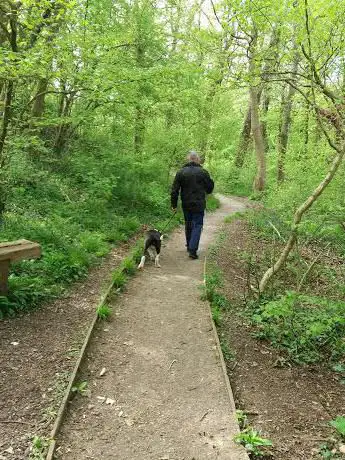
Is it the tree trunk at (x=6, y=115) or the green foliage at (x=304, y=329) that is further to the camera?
the tree trunk at (x=6, y=115)

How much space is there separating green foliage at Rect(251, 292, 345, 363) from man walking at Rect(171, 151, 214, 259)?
3.10 metres

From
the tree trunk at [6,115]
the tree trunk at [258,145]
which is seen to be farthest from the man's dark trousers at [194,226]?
the tree trunk at [258,145]

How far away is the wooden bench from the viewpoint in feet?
18.3

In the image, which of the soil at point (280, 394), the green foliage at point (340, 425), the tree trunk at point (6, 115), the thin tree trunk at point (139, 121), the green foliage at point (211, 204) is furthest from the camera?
the green foliage at point (211, 204)

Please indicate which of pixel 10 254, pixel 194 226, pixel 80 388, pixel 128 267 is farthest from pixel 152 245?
pixel 80 388

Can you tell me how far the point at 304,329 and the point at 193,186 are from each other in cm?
415

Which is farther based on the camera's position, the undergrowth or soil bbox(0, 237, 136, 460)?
the undergrowth

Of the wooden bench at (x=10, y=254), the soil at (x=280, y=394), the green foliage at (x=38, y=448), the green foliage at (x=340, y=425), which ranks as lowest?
the soil at (x=280, y=394)

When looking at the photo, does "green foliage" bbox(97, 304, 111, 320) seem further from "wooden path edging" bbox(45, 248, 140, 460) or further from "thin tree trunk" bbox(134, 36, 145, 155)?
"thin tree trunk" bbox(134, 36, 145, 155)

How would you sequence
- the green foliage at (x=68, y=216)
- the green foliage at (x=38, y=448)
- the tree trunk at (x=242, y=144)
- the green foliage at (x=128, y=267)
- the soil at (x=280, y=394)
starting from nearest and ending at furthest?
the green foliage at (x=38, y=448), the soil at (x=280, y=394), the green foliage at (x=68, y=216), the green foliage at (x=128, y=267), the tree trunk at (x=242, y=144)

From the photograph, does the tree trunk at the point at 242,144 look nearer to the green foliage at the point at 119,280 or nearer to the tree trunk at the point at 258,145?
the tree trunk at the point at 258,145

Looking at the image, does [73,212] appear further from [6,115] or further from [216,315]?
[216,315]

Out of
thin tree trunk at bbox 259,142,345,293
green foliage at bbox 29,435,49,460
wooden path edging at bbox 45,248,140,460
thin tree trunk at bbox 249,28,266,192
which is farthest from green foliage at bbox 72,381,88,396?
thin tree trunk at bbox 249,28,266,192

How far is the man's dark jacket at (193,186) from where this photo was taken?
9.05 m
